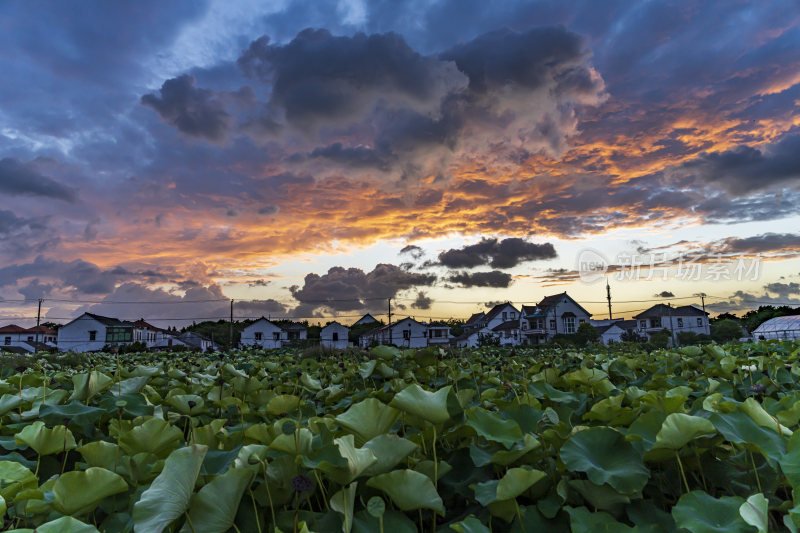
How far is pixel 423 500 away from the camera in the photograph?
4.02 ft

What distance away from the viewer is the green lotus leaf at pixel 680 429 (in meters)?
1.31

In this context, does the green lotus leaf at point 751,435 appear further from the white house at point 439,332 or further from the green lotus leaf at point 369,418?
the white house at point 439,332

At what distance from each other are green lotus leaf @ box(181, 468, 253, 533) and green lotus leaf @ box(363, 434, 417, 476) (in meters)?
0.32

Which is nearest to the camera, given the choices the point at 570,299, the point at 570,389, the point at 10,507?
the point at 10,507

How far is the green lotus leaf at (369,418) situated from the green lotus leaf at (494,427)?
0.29 meters

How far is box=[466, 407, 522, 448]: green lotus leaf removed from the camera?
1.50 metres

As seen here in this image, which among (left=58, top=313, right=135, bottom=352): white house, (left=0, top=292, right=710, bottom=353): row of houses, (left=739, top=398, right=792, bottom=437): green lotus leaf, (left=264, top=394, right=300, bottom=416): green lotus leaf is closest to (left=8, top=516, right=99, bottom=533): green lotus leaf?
(left=264, top=394, right=300, bottom=416): green lotus leaf

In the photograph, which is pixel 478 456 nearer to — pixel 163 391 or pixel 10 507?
pixel 10 507

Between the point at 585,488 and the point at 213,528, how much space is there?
1012 mm

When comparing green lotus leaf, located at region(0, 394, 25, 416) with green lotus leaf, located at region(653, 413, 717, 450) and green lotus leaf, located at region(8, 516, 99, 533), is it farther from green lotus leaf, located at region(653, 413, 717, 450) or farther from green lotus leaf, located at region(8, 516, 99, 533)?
green lotus leaf, located at region(653, 413, 717, 450)

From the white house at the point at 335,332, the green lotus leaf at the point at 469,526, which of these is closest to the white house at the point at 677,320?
the white house at the point at 335,332

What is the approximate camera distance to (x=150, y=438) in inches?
65.6

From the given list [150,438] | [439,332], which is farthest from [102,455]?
[439,332]

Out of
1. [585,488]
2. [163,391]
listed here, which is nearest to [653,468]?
[585,488]
